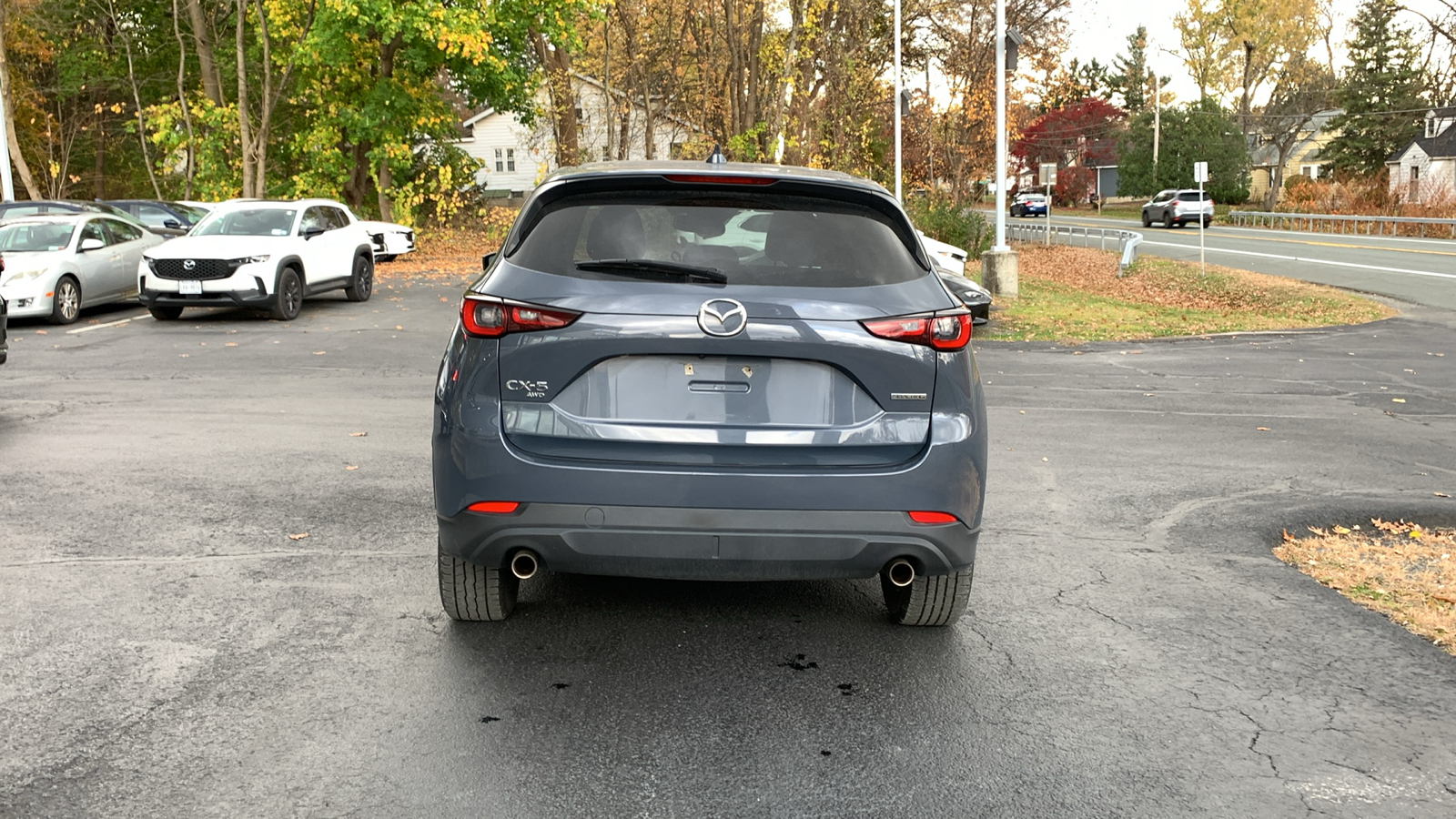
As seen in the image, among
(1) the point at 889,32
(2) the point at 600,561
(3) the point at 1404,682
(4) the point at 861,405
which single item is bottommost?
(3) the point at 1404,682

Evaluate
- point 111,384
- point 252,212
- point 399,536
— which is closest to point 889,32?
point 252,212

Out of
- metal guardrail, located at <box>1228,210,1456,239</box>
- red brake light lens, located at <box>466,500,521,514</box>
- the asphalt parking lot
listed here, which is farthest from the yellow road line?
red brake light lens, located at <box>466,500,521,514</box>

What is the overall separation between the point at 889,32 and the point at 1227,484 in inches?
1462

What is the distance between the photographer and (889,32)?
42719 millimetres

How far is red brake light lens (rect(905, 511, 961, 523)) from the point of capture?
168 inches

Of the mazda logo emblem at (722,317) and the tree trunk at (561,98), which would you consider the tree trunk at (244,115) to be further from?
the mazda logo emblem at (722,317)

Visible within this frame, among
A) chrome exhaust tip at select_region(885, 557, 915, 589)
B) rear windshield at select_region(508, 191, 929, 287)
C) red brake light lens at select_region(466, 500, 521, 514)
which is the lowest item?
chrome exhaust tip at select_region(885, 557, 915, 589)

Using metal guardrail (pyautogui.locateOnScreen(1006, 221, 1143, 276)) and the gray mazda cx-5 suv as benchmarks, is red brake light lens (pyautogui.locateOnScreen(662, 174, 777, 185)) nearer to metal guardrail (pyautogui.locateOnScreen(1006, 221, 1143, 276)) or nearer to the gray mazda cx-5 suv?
the gray mazda cx-5 suv

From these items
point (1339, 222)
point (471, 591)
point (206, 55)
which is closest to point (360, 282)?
point (471, 591)

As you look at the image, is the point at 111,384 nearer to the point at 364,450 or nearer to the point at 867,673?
the point at 364,450

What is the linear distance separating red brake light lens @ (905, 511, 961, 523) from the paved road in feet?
64.2

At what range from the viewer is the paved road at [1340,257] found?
24.5m

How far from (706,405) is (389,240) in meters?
27.0

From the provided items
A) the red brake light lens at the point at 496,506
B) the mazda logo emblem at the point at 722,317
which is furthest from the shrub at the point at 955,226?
the red brake light lens at the point at 496,506
